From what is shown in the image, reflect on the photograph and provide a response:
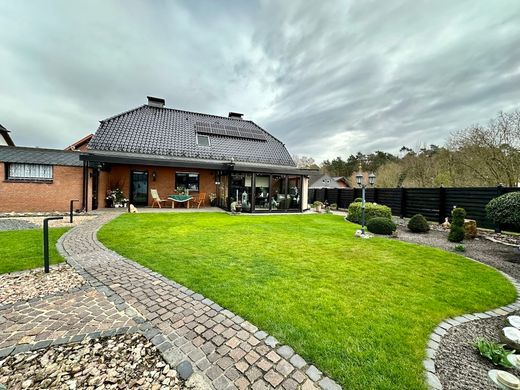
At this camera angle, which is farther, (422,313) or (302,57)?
(302,57)

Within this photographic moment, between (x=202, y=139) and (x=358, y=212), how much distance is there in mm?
10353

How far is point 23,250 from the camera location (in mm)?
4238

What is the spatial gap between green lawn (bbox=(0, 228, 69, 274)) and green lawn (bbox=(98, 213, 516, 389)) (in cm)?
106

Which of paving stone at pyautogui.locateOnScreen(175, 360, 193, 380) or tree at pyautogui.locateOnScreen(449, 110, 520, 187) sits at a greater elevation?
tree at pyautogui.locateOnScreen(449, 110, 520, 187)

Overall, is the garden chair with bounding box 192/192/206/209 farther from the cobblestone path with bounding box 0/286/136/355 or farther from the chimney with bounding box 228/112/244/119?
the cobblestone path with bounding box 0/286/136/355

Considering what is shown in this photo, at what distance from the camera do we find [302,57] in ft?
32.0

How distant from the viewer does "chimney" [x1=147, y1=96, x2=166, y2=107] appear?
14992 millimetres

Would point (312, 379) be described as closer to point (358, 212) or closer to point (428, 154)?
point (358, 212)

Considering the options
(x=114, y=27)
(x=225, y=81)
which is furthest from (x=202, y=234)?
(x=225, y=81)

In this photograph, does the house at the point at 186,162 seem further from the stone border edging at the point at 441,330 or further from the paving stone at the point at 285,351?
the paving stone at the point at 285,351

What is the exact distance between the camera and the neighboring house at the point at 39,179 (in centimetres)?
864

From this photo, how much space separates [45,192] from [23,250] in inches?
266

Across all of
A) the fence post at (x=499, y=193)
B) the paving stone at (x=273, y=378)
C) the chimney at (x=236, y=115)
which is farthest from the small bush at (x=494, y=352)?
the chimney at (x=236, y=115)

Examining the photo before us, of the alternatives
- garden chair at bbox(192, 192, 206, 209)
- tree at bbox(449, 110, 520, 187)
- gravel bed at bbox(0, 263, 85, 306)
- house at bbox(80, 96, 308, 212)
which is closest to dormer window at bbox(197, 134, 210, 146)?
house at bbox(80, 96, 308, 212)
